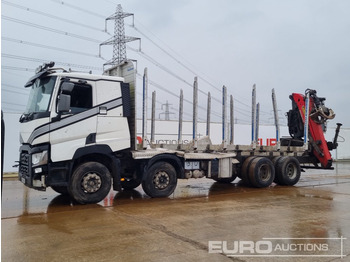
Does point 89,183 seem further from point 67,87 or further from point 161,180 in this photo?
point 67,87

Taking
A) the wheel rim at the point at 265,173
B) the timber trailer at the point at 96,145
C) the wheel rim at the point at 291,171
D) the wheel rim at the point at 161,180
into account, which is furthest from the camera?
the wheel rim at the point at 291,171

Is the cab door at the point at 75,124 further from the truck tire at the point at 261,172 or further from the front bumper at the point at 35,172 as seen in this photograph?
the truck tire at the point at 261,172

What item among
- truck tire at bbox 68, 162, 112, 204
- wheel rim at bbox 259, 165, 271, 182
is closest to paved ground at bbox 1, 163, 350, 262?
truck tire at bbox 68, 162, 112, 204

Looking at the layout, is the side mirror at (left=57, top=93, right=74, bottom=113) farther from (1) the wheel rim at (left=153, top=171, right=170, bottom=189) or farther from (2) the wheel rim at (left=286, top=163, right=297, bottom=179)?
(2) the wheel rim at (left=286, top=163, right=297, bottom=179)

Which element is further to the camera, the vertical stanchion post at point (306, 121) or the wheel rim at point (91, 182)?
the vertical stanchion post at point (306, 121)

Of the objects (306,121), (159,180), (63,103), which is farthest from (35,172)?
(306,121)

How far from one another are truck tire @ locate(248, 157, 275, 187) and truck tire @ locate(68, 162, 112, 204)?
4840mm

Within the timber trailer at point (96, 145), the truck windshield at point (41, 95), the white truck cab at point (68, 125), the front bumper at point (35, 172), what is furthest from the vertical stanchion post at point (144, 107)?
the front bumper at point (35, 172)

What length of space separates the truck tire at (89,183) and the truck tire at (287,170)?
6.09 m

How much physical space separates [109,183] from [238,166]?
4.83 metres

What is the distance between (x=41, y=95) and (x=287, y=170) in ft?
26.8

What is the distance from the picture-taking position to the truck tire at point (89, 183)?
729cm

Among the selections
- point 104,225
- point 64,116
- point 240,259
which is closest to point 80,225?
point 104,225

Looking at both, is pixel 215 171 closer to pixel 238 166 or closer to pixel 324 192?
pixel 238 166
